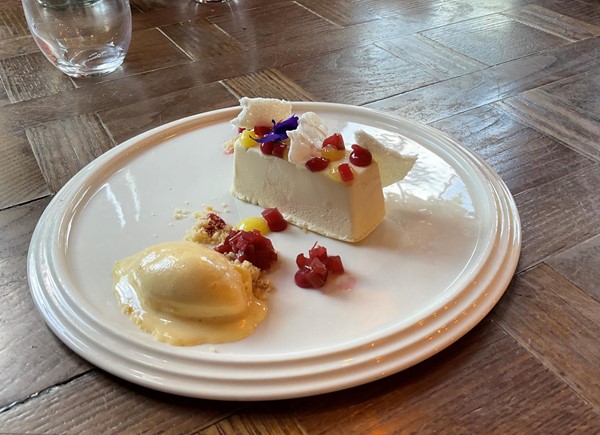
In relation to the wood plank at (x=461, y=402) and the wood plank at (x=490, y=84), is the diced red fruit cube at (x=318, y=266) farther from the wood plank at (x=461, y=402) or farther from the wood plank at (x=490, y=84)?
the wood plank at (x=490, y=84)

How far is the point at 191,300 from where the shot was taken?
749mm

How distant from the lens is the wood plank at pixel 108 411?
0.64 metres

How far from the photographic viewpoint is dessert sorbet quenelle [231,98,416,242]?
0.90m

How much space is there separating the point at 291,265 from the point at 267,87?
655 millimetres

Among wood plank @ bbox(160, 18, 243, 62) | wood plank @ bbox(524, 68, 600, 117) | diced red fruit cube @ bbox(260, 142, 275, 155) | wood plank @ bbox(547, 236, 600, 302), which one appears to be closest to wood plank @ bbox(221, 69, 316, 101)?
wood plank @ bbox(160, 18, 243, 62)

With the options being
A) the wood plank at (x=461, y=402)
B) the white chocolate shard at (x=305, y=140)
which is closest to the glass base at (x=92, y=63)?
the white chocolate shard at (x=305, y=140)

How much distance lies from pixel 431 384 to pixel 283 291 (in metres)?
0.24

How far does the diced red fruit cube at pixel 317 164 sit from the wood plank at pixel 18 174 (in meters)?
0.49

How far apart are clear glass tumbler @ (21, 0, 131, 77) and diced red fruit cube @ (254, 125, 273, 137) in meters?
0.67

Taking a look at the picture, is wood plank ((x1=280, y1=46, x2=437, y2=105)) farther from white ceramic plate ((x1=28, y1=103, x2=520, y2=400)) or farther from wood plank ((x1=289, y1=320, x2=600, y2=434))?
wood plank ((x1=289, y1=320, x2=600, y2=434))

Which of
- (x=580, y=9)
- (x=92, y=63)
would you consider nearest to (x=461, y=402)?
(x=92, y=63)

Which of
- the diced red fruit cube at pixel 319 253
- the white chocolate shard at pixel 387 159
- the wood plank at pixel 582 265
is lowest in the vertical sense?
the wood plank at pixel 582 265

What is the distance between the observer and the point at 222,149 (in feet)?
3.71

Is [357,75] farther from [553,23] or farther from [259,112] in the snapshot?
[553,23]
